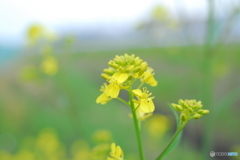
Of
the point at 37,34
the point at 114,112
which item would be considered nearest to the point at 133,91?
the point at 37,34

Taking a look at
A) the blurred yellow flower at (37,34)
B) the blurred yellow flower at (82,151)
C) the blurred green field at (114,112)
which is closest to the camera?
the blurred yellow flower at (37,34)

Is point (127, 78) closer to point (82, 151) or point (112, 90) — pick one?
point (112, 90)

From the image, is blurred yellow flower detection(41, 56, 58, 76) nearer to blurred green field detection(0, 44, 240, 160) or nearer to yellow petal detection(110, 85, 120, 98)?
blurred green field detection(0, 44, 240, 160)

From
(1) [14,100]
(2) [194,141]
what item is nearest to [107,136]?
(2) [194,141]

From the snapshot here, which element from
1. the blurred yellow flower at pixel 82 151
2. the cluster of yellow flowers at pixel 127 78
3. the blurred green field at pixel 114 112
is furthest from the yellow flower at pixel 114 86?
the blurred yellow flower at pixel 82 151

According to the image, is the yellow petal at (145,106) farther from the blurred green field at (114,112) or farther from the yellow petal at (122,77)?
the blurred green field at (114,112)

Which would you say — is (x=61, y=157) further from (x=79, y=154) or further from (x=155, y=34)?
(x=155, y=34)

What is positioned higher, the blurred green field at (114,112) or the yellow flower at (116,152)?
the yellow flower at (116,152)

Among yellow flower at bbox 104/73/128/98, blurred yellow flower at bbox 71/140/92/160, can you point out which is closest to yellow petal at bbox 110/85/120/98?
yellow flower at bbox 104/73/128/98
